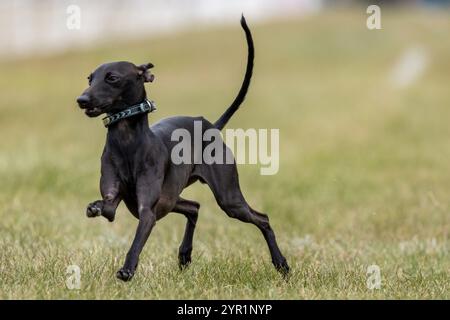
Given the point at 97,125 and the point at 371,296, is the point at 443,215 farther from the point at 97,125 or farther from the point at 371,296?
the point at 97,125

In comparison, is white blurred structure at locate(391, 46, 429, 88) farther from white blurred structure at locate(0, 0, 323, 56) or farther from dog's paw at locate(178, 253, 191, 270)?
dog's paw at locate(178, 253, 191, 270)

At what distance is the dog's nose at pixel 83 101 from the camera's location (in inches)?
226

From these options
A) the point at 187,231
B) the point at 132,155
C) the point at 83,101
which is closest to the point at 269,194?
the point at 187,231

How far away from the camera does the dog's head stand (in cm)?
581

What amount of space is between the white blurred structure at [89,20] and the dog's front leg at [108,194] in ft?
100

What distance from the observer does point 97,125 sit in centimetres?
2088

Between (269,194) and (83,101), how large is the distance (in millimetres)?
7149

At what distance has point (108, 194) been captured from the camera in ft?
19.6

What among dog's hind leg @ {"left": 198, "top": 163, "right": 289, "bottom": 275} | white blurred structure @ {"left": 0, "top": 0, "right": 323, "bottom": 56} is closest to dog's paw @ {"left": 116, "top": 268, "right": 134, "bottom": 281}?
dog's hind leg @ {"left": 198, "top": 163, "right": 289, "bottom": 275}

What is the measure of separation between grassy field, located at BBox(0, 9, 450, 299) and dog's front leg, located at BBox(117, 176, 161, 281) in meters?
0.18

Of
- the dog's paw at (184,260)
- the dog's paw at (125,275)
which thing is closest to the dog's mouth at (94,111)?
the dog's paw at (125,275)

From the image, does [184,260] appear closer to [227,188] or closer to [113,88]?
[227,188]
